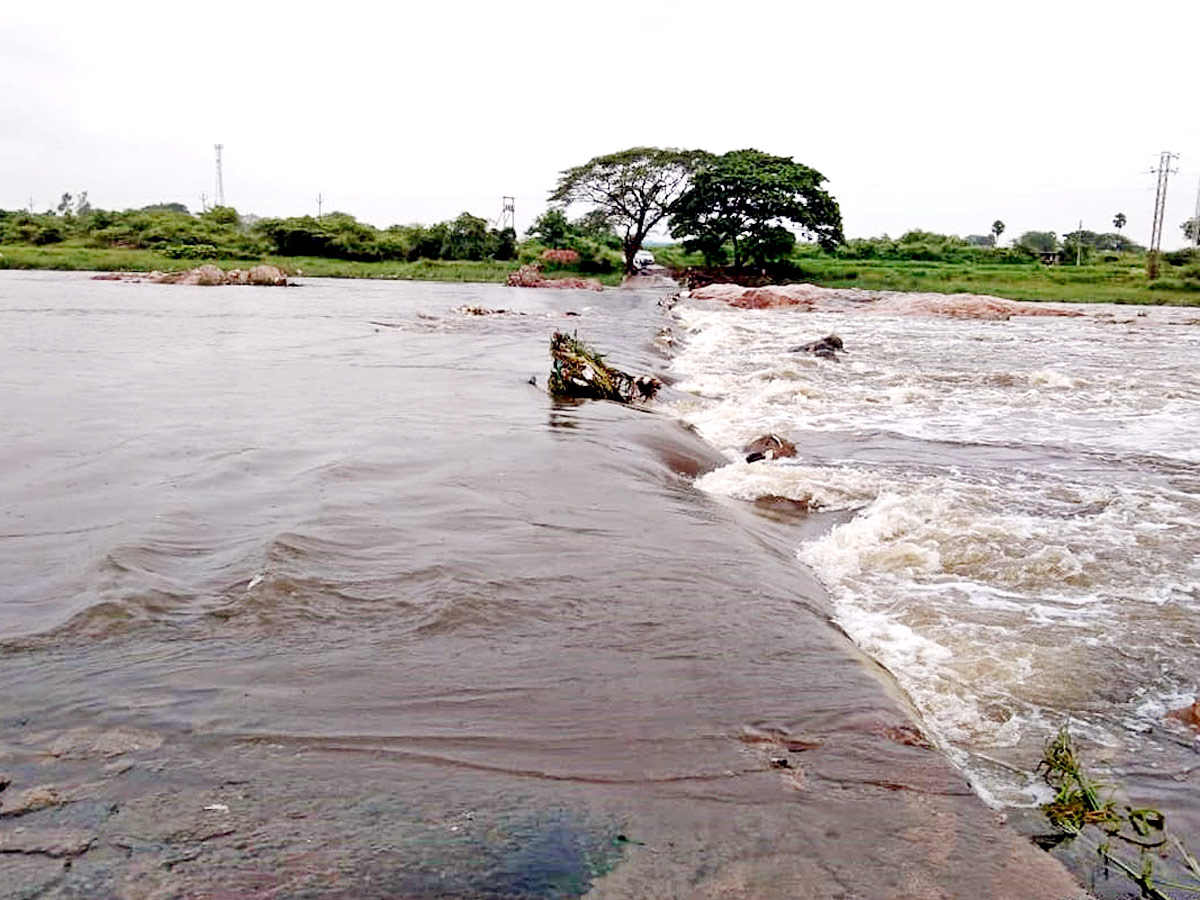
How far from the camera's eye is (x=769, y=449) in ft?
30.8

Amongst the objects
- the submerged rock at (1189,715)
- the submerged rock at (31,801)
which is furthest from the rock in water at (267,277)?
the submerged rock at (1189,715)

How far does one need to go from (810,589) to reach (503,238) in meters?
55.7

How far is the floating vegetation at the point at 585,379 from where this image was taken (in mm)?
11867

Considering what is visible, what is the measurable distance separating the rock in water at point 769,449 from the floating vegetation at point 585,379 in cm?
257

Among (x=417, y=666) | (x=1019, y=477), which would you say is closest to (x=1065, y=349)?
(x=1019, y=477)

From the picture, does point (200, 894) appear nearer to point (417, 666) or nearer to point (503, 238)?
point (417, 666)

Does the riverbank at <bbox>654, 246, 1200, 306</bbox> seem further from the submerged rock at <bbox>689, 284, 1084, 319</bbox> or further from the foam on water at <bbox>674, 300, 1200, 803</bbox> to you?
the foam on water at <bbox>674, 300, 1200, 803</bbox>

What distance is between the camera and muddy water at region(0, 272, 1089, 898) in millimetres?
2559

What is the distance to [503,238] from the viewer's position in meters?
58.7

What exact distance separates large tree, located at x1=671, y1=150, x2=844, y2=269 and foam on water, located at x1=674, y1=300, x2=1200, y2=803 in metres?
32.2

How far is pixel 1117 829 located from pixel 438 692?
246 centimetres

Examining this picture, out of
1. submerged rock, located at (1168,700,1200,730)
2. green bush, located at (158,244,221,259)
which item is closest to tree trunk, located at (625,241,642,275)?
green bush, located at (158,244,221,259)

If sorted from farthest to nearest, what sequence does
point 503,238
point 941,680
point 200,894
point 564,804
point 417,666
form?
point 503,238 < point 941,680 < point 417,666 < point 564,804 < point 200,894

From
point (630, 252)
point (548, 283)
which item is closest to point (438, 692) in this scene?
point (548, 283)
